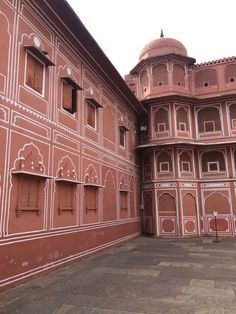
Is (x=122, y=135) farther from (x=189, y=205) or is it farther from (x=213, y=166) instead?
(x=213, y=166)

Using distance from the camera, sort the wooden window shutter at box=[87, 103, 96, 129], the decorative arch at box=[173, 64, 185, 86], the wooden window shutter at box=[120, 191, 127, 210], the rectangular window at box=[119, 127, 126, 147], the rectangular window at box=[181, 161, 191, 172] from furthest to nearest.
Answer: the decorative arch at box=[173, 64, 185, 86] < the rectangular window at box=[181, 161, 191, 172] < the rectangular window at box=[119, 127, 126, 147] < the wooden window shutter at box=[120, 191, 127, 210] < the wooden window shutter at box=[87, 103, 96, 129]

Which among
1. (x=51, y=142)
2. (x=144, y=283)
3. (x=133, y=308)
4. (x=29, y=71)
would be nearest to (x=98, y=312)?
(x=133, y=308)

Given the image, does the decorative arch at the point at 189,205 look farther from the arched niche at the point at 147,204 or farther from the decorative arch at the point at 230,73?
the decorative arch at the point at 230,73

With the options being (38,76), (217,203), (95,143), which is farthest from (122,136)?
(38,76)

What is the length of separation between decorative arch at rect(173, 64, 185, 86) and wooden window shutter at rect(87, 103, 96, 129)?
26.0ft

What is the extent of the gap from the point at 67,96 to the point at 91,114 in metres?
2.06

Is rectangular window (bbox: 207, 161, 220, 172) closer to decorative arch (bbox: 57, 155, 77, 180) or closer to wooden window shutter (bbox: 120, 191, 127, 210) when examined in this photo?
wooden window shutter (bbox: 120, 191, 127, 210)

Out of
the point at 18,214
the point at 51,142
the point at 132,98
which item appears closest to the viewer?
the point at 18,214

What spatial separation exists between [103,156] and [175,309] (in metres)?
7.67

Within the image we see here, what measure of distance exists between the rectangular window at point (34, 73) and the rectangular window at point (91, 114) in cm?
305

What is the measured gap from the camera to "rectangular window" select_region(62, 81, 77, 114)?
9.20 meters

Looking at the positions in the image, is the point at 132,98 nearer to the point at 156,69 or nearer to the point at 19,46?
the point at 156,69

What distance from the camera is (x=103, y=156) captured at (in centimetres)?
1207

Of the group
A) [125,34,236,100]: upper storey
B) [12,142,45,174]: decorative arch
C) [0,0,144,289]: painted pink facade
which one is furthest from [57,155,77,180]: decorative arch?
[125,34,236,100]: upper storey
